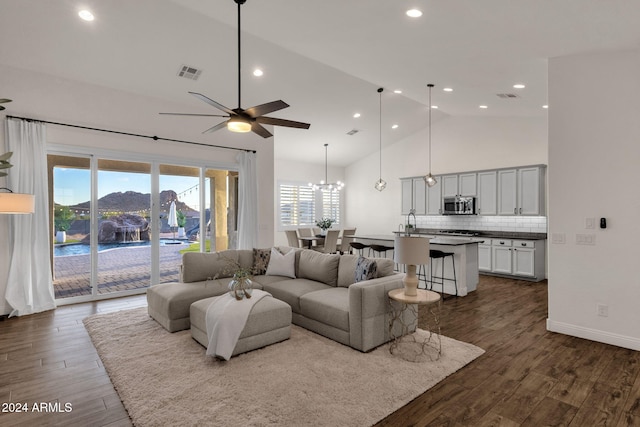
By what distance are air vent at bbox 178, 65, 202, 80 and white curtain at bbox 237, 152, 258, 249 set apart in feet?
6.41

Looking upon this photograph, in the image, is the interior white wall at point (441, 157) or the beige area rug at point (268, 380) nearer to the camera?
the beige area rug at point (268, 380)

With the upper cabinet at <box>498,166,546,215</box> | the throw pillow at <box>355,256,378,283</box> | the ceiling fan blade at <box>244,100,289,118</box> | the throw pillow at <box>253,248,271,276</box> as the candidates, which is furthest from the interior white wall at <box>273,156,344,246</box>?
the ceiling fan blade at <box>244,100,289,118</box>

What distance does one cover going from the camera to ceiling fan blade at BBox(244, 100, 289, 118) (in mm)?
3107

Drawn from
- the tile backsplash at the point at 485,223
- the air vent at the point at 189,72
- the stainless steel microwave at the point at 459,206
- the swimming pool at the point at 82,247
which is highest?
the air vent at the point at 189,72

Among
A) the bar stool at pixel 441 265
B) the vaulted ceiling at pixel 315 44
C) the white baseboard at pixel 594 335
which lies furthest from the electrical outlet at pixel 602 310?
the vaulted ceiling at pixel 315 44

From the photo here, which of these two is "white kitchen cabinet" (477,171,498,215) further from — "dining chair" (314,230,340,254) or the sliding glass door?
the sliding glass door

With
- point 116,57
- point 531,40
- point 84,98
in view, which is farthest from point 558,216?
point 84,98

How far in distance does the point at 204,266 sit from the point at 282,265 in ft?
3.62

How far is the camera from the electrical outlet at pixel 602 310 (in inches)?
144

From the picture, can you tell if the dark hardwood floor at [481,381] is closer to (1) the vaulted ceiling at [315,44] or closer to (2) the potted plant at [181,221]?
(2) the potted plant at [181,221]

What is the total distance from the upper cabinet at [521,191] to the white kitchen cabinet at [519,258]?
700 millimetres

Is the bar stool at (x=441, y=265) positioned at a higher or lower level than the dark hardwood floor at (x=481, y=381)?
higher

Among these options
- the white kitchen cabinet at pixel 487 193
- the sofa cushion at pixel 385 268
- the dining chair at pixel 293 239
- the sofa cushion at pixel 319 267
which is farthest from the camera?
the dining chair at pixel 293 239

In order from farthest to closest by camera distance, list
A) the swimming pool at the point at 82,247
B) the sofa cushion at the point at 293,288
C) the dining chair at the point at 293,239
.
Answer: the dining chair at the point at 293,239 < the swimming pool at the point at 82,247 < the sofa cushion at the point at 293,288
